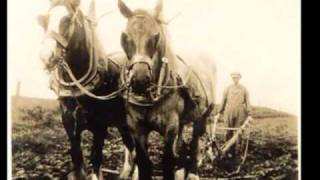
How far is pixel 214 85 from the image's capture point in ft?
5.15

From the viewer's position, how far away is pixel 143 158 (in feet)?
5.12

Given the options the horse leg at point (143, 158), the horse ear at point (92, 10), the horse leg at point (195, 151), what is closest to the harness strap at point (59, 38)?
the horse ear at point (92, 10)

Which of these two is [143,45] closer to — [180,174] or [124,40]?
[124,40]

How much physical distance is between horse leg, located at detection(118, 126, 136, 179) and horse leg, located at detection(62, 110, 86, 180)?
0.12m

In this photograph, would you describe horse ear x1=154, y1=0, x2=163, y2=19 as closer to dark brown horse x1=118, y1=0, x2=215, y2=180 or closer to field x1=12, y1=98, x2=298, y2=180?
dark brown horse x1=118, y1=0, x2=215, y2=180

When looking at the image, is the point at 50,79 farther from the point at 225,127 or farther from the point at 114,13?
the point at 225,127

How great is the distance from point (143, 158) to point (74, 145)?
201 mm

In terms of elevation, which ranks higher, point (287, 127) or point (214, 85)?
point (214, 85)

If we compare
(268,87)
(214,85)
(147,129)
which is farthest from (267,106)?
(147,129)

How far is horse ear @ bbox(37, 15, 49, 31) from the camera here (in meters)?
1.53

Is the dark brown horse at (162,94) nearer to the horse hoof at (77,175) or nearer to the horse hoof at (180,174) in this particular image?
the horse hoof at (180,174)

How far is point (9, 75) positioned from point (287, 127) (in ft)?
2.66

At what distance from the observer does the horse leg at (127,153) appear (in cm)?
156

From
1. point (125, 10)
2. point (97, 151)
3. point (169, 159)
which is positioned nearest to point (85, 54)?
point (125, 10)
